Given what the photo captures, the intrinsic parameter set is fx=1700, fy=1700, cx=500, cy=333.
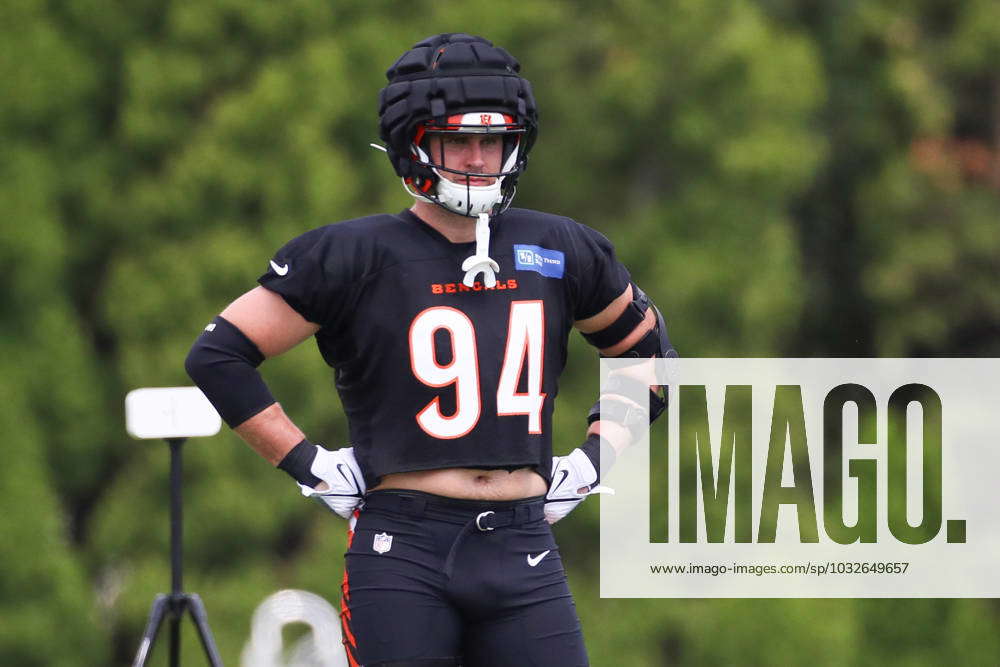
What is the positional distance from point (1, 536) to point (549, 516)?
31.4ft

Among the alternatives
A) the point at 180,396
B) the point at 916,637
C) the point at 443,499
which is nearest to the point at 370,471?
the point at 443,499

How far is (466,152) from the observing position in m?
4.05

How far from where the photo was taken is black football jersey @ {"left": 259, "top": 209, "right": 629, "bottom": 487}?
12.8 feet

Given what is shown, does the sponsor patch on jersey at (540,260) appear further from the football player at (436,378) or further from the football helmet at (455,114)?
the football helmet at (455,114)

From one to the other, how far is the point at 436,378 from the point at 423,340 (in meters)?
0.09

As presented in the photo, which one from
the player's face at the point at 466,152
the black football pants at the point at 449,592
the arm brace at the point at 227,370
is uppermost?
the player's face at the point at 466,152

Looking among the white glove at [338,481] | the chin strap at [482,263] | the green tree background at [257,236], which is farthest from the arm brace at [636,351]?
the green tree background at [257,236]

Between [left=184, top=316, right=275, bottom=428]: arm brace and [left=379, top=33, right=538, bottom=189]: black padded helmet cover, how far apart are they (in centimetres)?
56

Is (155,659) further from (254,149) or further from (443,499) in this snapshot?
(443,499)

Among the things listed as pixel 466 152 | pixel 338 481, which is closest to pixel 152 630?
pixel 338 481

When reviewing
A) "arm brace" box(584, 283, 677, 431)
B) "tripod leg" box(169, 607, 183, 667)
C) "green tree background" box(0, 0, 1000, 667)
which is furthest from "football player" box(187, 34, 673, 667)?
"green tree background" box(0, 0, 1000, 667)

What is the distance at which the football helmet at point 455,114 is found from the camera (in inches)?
156

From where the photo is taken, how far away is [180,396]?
4.99 meters

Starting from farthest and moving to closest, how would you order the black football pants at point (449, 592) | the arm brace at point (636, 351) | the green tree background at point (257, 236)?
the green tree background at point (257, 236) → the arm brace at point (636, 351) → the black football pants at point (449, 592)
